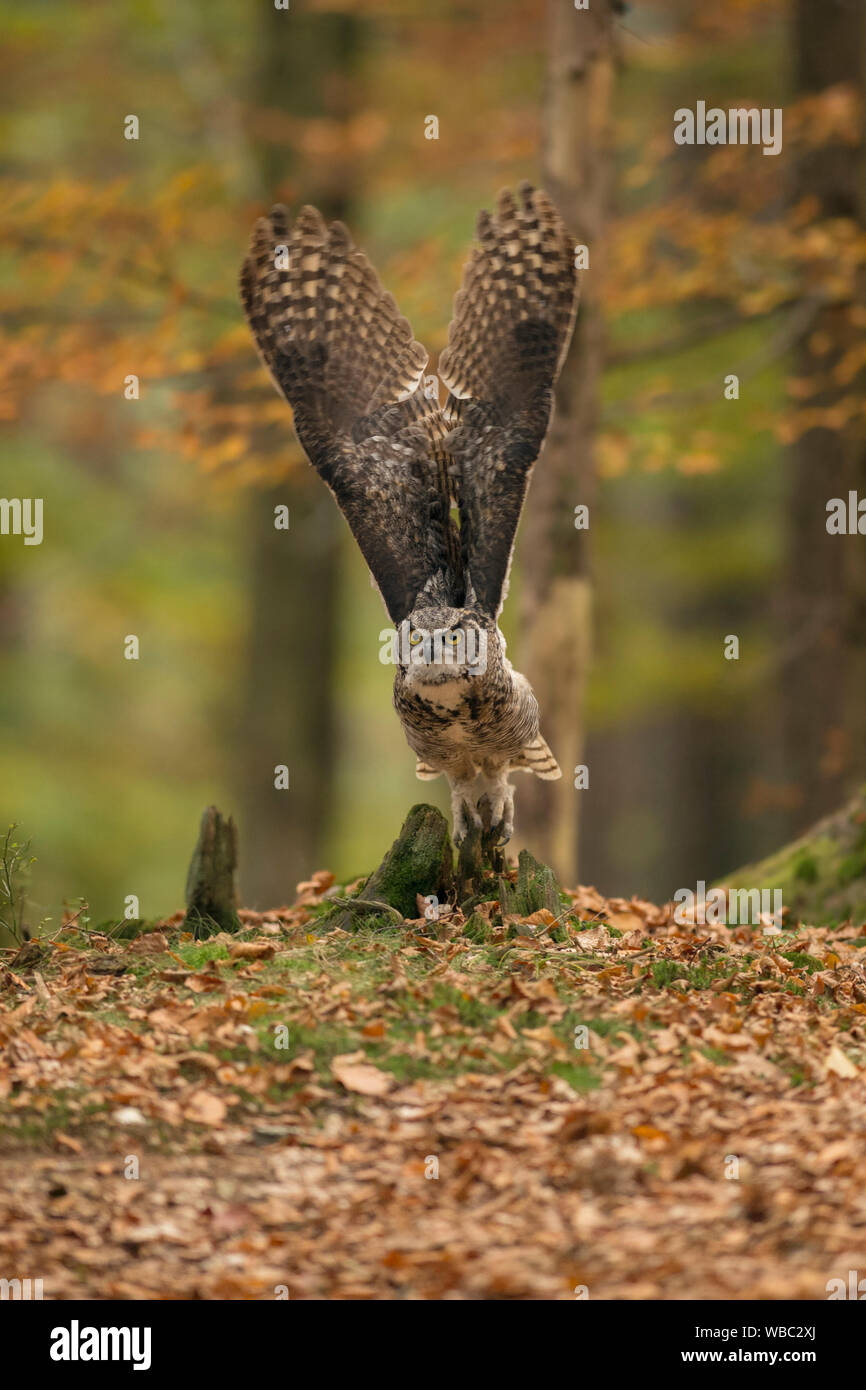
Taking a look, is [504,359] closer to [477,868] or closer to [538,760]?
[538,760]

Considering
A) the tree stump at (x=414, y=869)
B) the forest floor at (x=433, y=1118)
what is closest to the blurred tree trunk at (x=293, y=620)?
the tree stump at (x=414, y=869)

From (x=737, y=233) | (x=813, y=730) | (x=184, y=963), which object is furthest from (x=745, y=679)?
(x=184, y=963)

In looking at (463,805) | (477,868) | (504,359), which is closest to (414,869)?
(477,868)

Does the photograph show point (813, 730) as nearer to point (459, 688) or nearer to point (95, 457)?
point (459, 688)

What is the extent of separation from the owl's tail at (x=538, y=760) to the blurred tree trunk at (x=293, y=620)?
4569 millimetres

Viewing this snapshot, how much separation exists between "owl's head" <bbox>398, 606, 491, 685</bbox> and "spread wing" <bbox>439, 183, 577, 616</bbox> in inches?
19.6

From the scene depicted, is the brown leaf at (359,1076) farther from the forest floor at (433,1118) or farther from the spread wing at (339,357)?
the spread wing at (339,357)

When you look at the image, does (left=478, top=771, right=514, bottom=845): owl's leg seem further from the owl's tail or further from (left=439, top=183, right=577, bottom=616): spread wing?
(left=439, top=183, right=577, bottom=616): spread wing

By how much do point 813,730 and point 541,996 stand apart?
25.7 ft

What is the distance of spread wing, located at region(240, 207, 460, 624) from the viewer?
745 cm

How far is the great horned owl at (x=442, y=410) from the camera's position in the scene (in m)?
7.04

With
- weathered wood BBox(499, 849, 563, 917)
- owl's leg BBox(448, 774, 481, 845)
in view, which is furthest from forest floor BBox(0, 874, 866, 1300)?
owl's leg BBox(448, 774, 481, 845)

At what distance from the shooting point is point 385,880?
7.11 metres

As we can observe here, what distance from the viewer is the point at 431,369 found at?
11.7 metres
